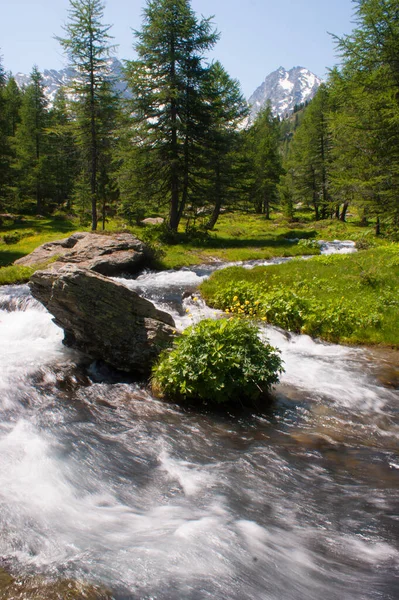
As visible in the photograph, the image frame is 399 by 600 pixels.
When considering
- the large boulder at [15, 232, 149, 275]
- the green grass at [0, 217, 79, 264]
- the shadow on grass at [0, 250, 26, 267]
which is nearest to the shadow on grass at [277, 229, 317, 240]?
the large boulder at [15, 232, 149, 275]

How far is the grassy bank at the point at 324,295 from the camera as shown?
1167cm

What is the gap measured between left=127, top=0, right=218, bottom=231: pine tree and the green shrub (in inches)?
926

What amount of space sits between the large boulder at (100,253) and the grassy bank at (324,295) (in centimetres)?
544

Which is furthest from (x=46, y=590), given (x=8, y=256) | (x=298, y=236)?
(x=298, y=236)

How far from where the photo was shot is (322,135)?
49344mm

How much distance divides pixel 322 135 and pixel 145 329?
4918cm

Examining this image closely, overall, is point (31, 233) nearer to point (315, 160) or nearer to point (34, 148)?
point (34, 148)

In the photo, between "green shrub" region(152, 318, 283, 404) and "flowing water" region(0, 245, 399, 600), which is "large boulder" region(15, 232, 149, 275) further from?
"green shrub" region(152, 318, 283, 404)

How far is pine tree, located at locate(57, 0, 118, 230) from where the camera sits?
28406mm

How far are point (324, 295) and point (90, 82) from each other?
85.7 feet

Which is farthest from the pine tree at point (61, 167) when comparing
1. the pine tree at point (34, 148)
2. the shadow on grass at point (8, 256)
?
the shadow on grass at point (8, 256)

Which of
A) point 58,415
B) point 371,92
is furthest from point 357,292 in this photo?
point 371,92

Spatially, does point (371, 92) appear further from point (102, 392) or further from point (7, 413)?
point (7, 413)

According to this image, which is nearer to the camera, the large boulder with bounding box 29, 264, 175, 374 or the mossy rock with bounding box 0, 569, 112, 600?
the mossy rock with bounding box 0, 569, 112, 600
